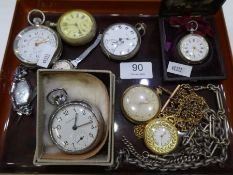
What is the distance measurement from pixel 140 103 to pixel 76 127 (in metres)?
0.30

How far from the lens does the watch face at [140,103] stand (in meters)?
1.23

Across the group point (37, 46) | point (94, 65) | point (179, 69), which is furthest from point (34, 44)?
point (179, 69)

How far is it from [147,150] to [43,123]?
0.40 m

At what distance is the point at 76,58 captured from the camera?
53.2 inches

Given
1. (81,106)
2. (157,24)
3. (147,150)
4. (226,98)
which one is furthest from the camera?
(157,24)

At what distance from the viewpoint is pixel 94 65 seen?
136 centimetres

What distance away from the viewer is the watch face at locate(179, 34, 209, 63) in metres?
1.33

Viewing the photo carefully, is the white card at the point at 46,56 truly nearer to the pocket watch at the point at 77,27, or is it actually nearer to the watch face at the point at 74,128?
the pocket watch at the point at 77,27

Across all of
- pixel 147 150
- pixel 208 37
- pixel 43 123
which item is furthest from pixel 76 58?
pixel 208 37

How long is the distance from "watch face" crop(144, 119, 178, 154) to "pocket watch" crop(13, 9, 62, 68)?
1.59 ft

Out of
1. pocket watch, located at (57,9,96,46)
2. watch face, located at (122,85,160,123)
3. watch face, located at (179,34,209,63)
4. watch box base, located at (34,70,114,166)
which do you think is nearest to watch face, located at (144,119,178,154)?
watch face, located at (122,85,160,123)

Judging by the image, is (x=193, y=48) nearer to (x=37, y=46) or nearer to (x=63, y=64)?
(x=63, y=64)

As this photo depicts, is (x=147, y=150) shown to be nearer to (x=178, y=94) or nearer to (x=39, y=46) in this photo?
(x=178, y=94)

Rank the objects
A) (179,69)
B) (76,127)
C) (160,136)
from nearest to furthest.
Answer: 1. (76,127)
2. (160,136)
3. (179,69)
